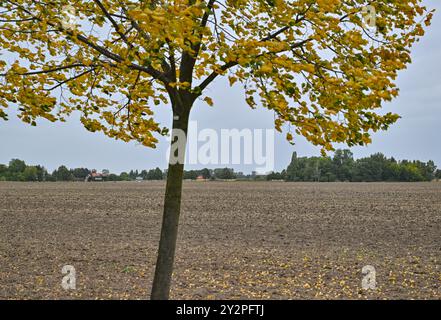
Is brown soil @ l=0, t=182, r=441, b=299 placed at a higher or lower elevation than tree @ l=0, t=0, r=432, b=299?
lower

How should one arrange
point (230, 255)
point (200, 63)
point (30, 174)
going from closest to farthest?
point (200, 63), point (230, 255), point (30, 174)

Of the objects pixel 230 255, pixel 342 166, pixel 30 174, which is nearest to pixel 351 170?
pixel 342 166

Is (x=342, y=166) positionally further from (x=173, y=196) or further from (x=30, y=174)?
(x=173, y=196)

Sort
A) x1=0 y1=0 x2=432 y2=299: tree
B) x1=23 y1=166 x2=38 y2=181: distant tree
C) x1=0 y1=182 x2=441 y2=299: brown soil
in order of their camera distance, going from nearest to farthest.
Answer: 1. x1=0 y1=0 x2=432 y2=299: tree
2. x1=0 y1=182 x2=441 y2=299: brown soil
3. x1=23 y1=166 x2=38 y2=181: distant tree

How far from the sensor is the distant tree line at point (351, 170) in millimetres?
115250

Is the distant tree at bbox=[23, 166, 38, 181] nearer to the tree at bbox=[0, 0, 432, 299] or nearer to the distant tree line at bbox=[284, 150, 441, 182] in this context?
the distant tree line at bbox=[284, 150, 441, 182]

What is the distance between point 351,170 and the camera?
121625 millimetres

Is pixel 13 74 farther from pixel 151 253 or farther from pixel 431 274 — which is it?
pixel 431 274

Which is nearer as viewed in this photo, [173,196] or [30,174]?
[173,196]

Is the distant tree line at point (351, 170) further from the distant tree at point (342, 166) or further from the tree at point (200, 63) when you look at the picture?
the tree at point (200, 63)

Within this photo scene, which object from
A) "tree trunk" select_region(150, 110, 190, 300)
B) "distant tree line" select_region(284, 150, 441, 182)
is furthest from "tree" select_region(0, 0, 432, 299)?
"distant tree line" select_region(284, 150, 441, 182)

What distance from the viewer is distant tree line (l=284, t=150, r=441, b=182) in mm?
115250

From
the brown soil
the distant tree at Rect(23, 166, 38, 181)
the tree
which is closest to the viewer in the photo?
the tree
